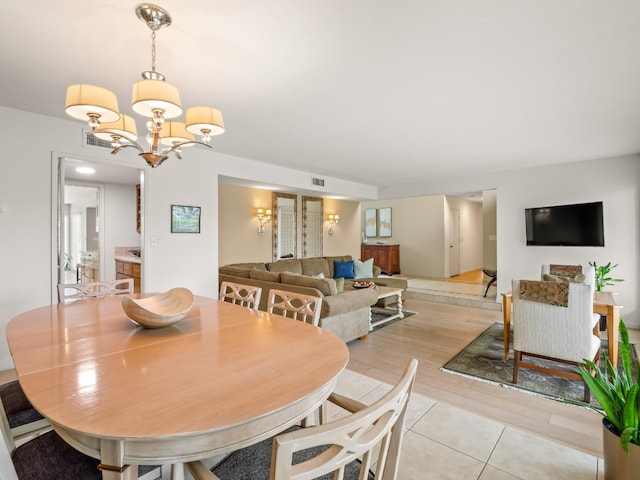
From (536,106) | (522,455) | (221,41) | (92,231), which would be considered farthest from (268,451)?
(92,231)

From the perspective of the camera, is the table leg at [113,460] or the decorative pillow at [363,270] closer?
the table leg at [113,460]

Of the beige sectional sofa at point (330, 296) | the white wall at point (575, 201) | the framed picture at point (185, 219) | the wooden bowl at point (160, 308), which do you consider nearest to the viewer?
→ the wooden bowl at point (160, 308)

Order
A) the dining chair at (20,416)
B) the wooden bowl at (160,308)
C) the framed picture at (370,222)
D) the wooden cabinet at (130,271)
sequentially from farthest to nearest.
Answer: the framed picture at (370,222), the wooden cabinet at (130,271), the wooden bowl at (160,308), the dining chair at (20,416)

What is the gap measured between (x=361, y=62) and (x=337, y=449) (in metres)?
2.28

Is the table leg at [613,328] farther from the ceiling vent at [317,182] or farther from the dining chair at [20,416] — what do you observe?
the ceiling vent at [317,182]

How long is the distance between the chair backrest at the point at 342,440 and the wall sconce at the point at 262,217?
5.76m

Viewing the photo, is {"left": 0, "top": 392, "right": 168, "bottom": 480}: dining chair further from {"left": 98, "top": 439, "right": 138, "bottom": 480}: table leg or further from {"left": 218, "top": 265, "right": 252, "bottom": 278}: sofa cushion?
{"left": 218, "top": 265, "right": 252, "bottom": 278}: sofa cushion

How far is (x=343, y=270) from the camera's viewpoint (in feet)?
21.0

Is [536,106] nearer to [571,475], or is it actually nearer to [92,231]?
[571,475]

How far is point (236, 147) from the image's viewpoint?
428cm

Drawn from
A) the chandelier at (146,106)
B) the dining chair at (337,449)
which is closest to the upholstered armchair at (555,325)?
the dining chair at (337,449)

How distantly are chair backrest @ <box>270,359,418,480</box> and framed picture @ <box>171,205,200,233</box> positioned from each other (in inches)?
151

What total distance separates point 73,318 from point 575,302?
336cm

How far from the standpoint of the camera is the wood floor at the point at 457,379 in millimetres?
2127
